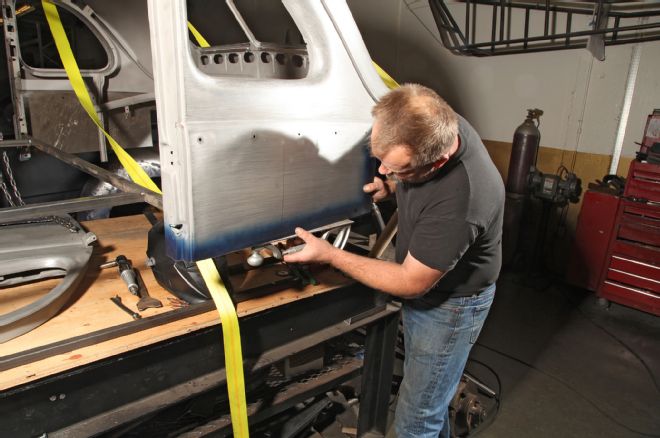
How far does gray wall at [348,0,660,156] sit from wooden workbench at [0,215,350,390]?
2.77 metres

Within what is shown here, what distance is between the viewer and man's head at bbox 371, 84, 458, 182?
97cm

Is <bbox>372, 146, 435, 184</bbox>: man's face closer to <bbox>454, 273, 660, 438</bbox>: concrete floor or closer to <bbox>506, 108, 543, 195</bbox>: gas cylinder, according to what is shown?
<bbox>454, 273, 660, 438</bbox>: concrete floor

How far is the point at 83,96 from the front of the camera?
145 centimetres

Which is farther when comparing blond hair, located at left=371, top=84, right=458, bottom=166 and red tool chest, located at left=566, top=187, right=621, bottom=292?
red tool chest, located at left=566, top=187, right=621, bottom=292

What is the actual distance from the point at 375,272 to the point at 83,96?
115 centimetres

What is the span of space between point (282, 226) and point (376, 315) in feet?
1.66

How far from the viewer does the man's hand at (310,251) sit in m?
1.08

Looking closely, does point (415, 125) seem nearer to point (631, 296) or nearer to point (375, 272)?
point (375, 272)

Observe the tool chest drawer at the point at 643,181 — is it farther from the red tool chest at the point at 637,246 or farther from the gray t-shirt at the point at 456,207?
the gray t-shirt at the point at 456,207

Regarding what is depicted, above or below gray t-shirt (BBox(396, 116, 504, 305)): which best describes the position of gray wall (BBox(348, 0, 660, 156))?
above

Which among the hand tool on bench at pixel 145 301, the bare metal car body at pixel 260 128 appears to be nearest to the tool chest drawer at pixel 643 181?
the bare metal car body at pixel 260 128

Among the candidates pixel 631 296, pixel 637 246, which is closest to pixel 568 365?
pixel 631 296

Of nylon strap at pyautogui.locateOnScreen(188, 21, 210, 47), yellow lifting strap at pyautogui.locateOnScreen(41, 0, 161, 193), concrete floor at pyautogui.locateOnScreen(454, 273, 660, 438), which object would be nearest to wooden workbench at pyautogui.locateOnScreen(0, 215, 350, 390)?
yellow lifting strap at pyautogui.locateOnScreen(41, 0, 161, 193)

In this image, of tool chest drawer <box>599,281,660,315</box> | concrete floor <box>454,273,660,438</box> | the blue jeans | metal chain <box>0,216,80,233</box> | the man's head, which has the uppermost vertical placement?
the man's head
